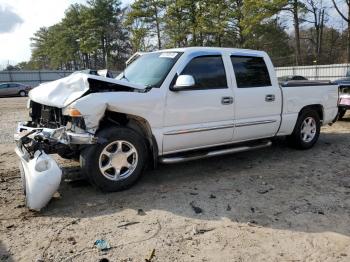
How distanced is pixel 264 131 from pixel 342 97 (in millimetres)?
5267

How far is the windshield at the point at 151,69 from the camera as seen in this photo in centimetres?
545

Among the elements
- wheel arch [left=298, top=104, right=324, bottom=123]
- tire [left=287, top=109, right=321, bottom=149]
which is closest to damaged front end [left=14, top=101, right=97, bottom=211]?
tire [left=287, top=109, right=321, bottom=149]

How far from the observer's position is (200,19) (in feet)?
128

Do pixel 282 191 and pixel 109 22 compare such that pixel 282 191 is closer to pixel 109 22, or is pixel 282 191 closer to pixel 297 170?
pixel 297 170

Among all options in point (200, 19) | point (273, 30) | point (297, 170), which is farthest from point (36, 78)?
point (297, 170)

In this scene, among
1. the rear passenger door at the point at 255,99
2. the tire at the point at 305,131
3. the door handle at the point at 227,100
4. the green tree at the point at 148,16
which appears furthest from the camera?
the green tree at the point at 148,16

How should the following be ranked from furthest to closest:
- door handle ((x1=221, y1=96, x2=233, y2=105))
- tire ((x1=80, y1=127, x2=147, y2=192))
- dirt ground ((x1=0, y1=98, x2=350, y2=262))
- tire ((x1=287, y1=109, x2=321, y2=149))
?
tire ((x1=287, y1=109, x2=321, y2=149)) < door handle ((x1=221, y1=96, x2=233, y2=105)) < tire ((x1=80, y1=127, x2=147, y2=192)) < dirt ground ((x1=0, y1=98, x2=350, y2=262))

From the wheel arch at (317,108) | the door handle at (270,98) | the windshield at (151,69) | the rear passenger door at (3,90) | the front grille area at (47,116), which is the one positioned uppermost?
the rear passenger door at (3,90)

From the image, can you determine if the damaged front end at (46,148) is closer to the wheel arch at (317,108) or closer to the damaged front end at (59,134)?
the damaged front end at (59,134)

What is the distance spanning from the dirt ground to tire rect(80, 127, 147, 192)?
18cm

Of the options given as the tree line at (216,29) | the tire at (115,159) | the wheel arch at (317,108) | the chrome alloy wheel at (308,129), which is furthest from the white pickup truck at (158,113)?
the tree line at (216,29)

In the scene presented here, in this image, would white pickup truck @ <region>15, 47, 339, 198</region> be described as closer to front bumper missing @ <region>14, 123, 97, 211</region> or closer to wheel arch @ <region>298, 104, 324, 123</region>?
front bumper missing @ <region>14, 123, 97, 211</region>

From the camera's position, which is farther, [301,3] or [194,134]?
[301,3]

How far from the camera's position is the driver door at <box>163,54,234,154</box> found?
5359 mm
